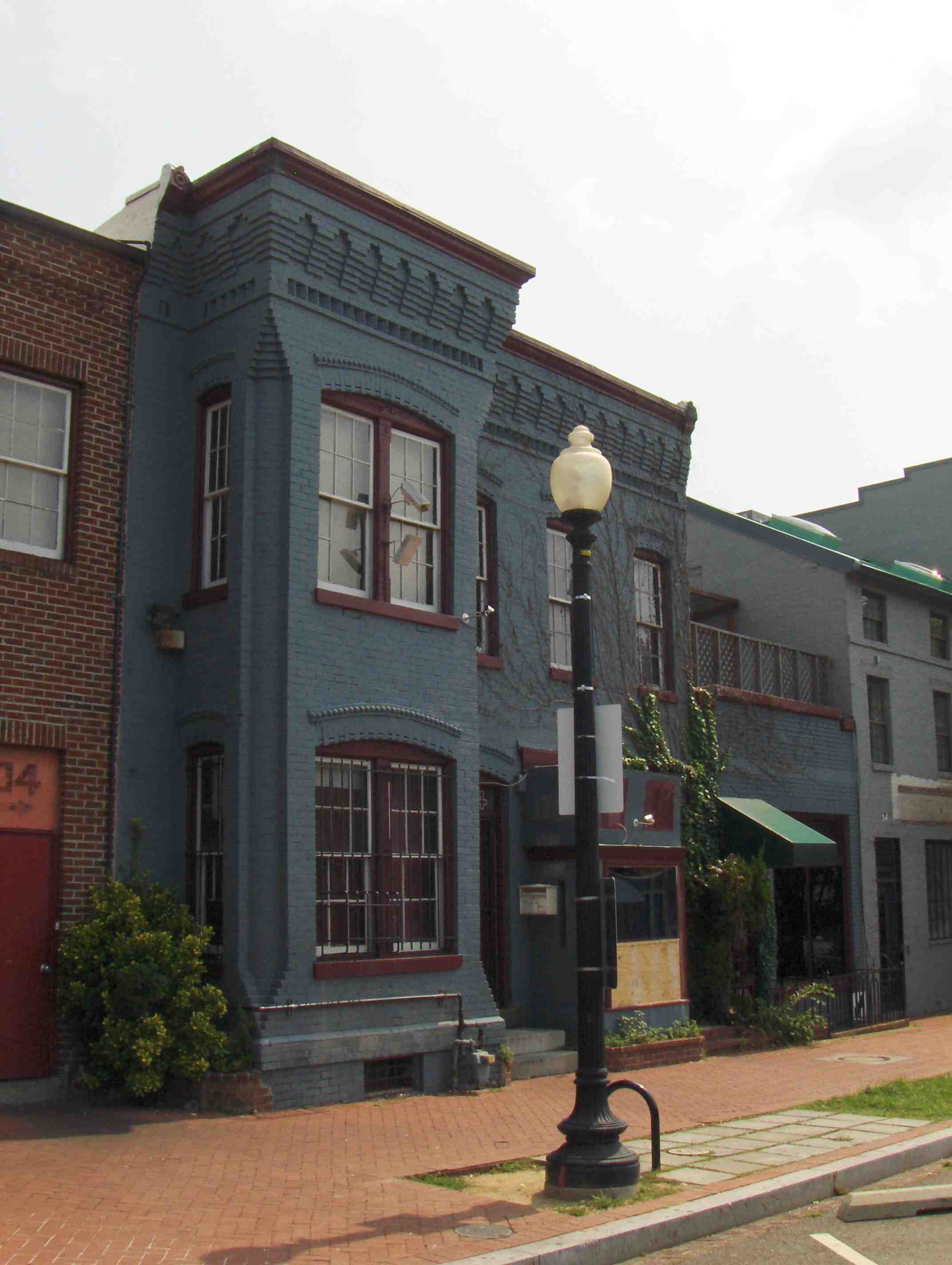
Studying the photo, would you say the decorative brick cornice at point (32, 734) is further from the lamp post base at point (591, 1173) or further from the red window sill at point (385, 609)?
the lamp post base at point (591, 1173)

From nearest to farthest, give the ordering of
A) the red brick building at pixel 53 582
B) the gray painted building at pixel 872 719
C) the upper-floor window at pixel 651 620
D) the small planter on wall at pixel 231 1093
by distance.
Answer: the small planter on wall at pixel 231 1093 < the red brick building at pixel 53 582 < the upper-floor window at pixel 651 620 < the gray painted building at pixel 872 719

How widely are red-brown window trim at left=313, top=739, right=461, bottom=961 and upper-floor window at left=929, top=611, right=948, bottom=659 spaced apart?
47.4ft

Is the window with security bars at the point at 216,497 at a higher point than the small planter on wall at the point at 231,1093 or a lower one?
higher

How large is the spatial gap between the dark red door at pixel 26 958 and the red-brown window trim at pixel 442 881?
2.32 meters

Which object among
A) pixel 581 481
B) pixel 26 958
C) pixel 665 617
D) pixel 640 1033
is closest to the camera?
pixel 581 481

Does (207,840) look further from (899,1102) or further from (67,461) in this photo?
(899,1102)

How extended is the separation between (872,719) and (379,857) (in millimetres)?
13074

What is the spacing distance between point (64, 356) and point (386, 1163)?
7.60 m

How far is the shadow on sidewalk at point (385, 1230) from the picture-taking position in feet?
23.0

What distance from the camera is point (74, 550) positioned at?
12273mm

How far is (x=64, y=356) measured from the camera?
1238 cm

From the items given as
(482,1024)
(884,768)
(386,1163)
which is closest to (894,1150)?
(386,1163)

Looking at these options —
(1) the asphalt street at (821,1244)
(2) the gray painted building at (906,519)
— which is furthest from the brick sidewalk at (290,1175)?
(2) the gray painted building at (906,519)

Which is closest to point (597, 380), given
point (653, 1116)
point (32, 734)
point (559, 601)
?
point (559, 601)
